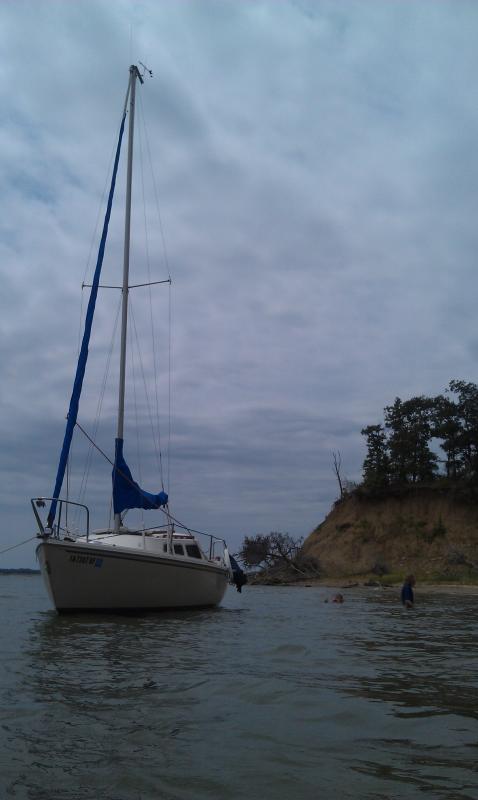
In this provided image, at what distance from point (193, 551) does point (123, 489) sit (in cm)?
366

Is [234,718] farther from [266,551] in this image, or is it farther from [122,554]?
[266,551]

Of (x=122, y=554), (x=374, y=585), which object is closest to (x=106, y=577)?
(x=122, y=554)

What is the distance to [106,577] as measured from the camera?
17.2 meters

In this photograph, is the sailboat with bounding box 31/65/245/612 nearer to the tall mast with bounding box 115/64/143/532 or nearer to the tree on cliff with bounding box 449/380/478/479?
the tall mast with bounding box 115/64/143/532

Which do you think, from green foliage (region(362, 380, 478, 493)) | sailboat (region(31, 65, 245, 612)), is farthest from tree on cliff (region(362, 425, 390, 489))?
sailboat (region(31, 65, 245, 612))

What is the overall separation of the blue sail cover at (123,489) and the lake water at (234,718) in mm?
6041

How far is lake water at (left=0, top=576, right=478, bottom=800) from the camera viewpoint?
4961 millimetres

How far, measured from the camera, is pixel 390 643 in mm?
13836

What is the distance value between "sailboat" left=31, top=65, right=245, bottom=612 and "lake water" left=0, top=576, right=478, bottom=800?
122 inches

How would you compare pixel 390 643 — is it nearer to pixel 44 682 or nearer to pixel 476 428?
pixel 44 682

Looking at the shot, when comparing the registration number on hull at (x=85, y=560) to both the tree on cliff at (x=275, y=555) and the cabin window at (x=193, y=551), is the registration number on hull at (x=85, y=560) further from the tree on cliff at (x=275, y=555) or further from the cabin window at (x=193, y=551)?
the tree on cliff at (x=275, y=555)

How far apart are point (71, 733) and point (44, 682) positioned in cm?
273

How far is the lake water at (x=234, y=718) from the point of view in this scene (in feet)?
16.3

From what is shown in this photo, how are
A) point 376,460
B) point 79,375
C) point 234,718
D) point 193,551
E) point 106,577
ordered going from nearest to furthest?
point 234,718 < point 106,577 < point 79,375 < point 193,551 < point 376,460
